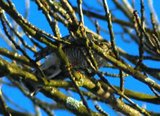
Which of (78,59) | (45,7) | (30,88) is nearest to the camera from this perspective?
(45,7)

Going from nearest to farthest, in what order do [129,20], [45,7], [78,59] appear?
[45,7]
[78,59]
[129,20]

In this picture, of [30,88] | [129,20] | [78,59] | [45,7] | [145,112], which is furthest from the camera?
[129,20]

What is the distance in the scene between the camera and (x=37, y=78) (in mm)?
2203

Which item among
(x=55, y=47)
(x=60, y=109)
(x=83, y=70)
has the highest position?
(x=60, y=109)

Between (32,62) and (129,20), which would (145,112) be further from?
(129,20)

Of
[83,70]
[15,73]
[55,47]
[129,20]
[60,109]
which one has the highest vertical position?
[129,20]

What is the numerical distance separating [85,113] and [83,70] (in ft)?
1.54

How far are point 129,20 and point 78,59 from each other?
105 cm

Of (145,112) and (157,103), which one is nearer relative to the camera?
(145,112)

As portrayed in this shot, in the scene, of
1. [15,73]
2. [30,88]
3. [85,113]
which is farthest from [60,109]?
[15,73]

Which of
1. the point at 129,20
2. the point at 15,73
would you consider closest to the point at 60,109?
the point at 129,20

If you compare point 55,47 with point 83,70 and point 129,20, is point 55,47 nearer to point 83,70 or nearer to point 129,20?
point 83,70

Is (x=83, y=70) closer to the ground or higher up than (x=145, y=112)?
higher up

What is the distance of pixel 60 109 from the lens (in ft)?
14.0
